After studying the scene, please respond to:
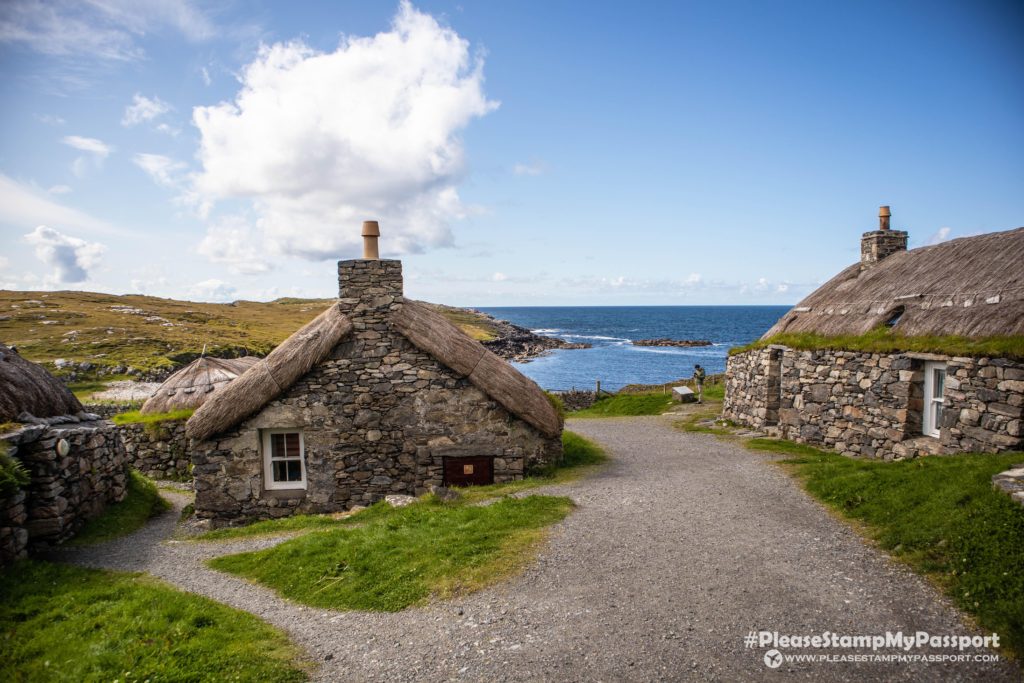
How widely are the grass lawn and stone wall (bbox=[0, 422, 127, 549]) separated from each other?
46.7ft

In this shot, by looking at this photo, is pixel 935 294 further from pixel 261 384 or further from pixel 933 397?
pixel 261 384

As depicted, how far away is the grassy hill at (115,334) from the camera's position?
152 feet

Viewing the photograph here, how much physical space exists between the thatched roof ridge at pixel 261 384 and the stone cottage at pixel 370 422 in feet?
0.24

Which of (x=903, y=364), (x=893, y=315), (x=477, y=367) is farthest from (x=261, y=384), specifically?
(x=893, y=315)

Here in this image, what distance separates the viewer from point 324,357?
14.0 m

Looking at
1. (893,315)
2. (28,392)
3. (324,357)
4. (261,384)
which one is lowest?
(261,384)

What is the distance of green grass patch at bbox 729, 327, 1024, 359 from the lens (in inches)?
447

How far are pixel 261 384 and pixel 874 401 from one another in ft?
49.9

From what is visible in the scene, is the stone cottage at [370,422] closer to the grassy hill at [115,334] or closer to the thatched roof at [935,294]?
the thatched roof at [935,294]

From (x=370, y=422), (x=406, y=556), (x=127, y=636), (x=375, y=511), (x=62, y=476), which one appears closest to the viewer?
(x=127, y=636)

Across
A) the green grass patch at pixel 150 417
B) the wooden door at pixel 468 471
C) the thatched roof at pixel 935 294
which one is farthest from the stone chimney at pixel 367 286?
the thatched roof at pixel 935 294

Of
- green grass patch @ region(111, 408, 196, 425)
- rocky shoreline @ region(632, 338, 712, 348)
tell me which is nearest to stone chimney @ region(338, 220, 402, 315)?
green grass patch @ region(111, 408, 196, 425)

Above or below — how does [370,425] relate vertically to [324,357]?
below

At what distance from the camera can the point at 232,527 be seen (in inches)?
550
